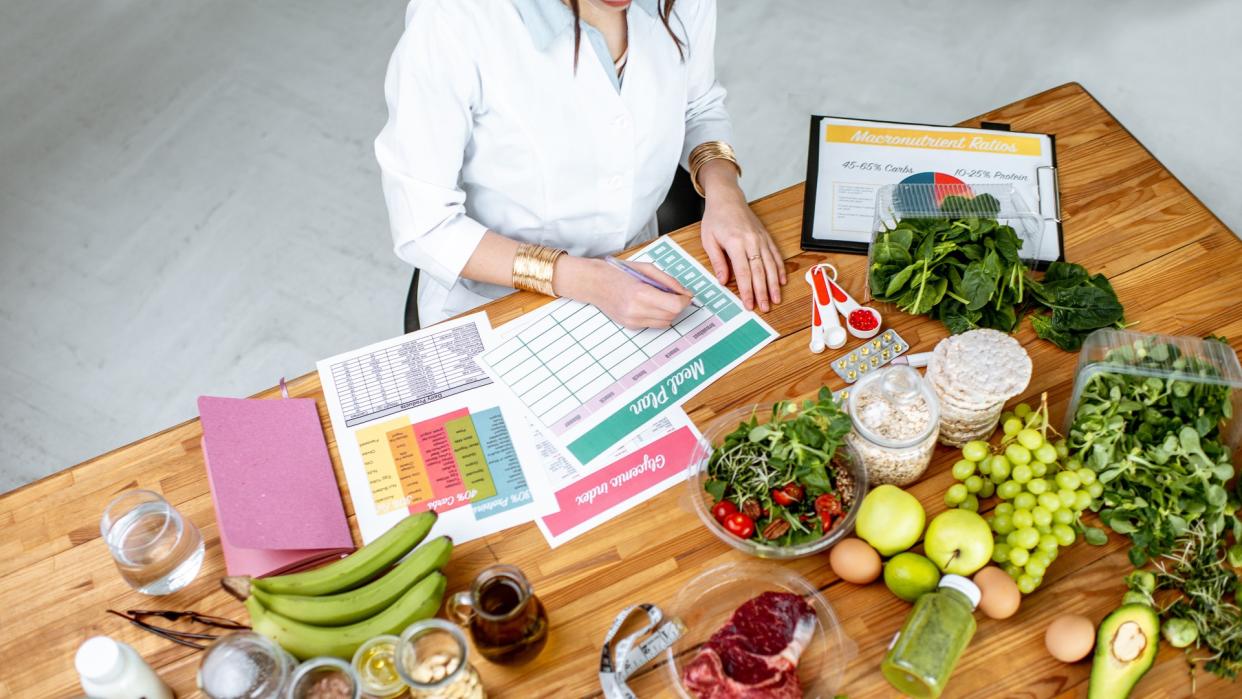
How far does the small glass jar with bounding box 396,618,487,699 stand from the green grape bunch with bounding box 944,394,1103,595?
0.63 m

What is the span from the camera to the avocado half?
1012mm

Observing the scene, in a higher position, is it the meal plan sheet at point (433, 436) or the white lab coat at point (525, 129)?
the white lab coat at point (525, 129)

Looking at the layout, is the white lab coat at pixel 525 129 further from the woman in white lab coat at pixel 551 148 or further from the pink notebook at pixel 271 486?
the pink notebook at pixel 271 486

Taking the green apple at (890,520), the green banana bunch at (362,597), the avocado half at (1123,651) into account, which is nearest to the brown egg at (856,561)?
the green apple at (890,520)

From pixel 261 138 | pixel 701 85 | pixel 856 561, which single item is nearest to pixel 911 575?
pixel 856 561

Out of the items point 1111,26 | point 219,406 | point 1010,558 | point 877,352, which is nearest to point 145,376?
point 219,406

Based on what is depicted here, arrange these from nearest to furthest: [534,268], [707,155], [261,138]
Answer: [534,268], [707,155], [261,138]

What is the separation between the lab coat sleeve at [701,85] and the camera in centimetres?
151

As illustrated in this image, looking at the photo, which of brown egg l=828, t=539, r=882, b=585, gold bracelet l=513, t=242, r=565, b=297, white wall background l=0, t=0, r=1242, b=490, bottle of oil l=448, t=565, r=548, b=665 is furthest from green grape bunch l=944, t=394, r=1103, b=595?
white wall background l=0, t=0, r=1242, b=490

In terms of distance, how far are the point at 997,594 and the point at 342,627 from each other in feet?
2.49

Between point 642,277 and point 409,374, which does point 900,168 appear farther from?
point 409,374

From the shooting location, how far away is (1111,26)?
10.0 ft

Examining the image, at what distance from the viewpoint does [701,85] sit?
1634 mm

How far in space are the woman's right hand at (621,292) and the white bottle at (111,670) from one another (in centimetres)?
74
